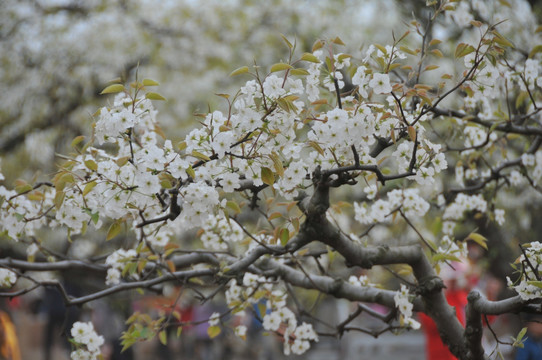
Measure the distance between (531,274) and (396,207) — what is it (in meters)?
0.93

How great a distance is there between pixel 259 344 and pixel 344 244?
34.6 ft

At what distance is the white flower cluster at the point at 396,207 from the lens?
8.89 feet

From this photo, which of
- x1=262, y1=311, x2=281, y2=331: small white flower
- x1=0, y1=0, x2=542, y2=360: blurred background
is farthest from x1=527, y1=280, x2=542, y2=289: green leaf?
x1=0, y1=0, x2=542, y2=360: blurred background

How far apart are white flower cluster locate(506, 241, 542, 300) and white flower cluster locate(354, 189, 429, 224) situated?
2.52 feet

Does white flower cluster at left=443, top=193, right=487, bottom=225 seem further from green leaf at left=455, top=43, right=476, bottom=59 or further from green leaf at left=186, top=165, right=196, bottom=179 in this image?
green leaf at left=186, top=165, right=196, bottom=179

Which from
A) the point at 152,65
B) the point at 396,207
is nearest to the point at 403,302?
the point at 396,207

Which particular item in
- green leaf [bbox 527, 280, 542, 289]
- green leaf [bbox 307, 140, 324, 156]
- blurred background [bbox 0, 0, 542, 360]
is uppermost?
blurred background [bbox 0, 0, 542, 360]

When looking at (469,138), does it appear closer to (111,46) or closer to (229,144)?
(229,144)

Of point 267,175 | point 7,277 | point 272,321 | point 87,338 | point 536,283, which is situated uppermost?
point 7,277

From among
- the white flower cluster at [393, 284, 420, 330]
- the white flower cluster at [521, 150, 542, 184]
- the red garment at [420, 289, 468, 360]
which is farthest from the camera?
the red garment at [420, 289, 468, 360]

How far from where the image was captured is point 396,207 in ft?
9.16

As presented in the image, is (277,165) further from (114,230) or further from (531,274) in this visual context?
(531,274)

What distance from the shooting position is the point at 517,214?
20.9 ft

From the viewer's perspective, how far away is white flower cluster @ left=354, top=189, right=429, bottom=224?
2.71 metres
